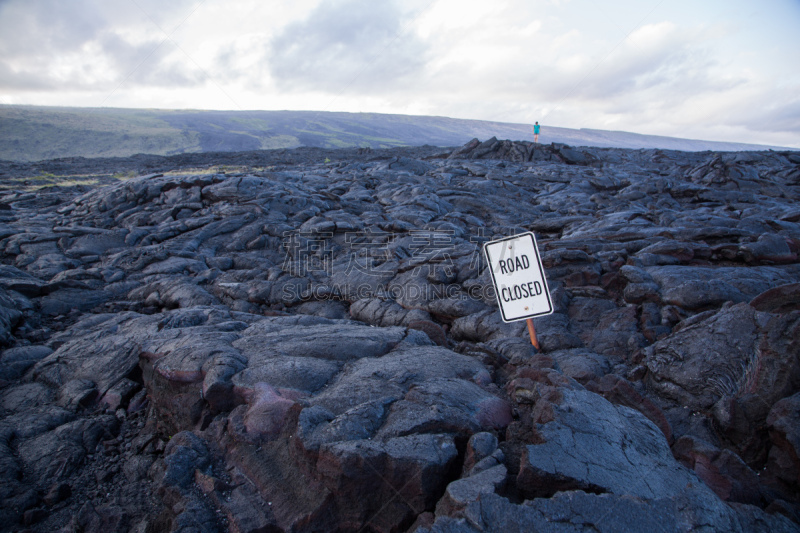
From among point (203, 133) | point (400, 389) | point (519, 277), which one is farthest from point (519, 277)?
point (203, 133)

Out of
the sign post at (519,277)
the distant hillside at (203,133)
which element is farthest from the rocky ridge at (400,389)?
the distant hillside at (203,133)

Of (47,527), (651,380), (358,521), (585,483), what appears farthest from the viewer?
(651,380)

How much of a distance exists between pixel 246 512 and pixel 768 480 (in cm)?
522

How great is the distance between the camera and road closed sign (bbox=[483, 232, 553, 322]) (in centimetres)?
582

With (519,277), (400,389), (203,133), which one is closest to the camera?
(400,389)

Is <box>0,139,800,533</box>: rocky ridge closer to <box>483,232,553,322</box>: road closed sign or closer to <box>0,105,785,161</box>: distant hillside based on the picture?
<box>483,232,553,322</box>: road closed sign

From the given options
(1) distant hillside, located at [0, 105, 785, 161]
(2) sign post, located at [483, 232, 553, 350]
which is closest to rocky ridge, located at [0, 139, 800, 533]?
(2) sign post, located at [483, 232, 553, 350]

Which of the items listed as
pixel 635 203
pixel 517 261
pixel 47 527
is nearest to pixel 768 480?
pixel 517 261

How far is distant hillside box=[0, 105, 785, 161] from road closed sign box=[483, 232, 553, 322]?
7542cm

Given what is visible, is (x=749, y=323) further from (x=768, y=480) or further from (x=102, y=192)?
(x=102, y=192)

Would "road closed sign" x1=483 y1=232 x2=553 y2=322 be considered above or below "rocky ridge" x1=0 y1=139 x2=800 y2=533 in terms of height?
above

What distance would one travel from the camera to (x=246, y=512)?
3916 millimetres

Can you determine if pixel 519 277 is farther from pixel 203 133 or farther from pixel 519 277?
pixel 203 133

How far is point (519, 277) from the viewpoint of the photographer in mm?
5992
